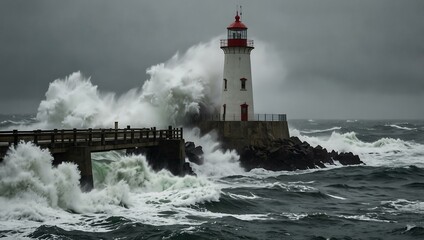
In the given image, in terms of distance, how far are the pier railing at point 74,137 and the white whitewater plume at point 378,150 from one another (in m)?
18.1

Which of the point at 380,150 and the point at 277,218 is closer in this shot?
the point at 277,218

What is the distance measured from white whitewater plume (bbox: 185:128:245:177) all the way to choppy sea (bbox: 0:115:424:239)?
11.0 ft

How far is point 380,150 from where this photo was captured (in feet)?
172

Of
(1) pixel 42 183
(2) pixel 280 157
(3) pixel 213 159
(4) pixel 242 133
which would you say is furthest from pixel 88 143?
(4) pixel 242 133

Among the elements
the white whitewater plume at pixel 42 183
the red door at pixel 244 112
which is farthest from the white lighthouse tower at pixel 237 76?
the white whitewater plume at pixel 42 183

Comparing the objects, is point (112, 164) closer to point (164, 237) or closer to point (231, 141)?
point (164, 237)

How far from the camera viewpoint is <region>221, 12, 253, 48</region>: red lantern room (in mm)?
38156

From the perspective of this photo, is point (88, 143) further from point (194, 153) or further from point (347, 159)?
point (347, 159)

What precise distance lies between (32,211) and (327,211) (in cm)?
934

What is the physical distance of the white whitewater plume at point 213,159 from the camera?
33.3 meters

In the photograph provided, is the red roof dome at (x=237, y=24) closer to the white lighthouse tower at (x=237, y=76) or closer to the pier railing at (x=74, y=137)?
the white lighthouse tower at (x=237, y=76)

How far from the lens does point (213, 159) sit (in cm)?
3522

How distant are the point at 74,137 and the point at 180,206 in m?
4.42

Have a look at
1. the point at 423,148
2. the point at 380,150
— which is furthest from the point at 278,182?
the point at 423,148
